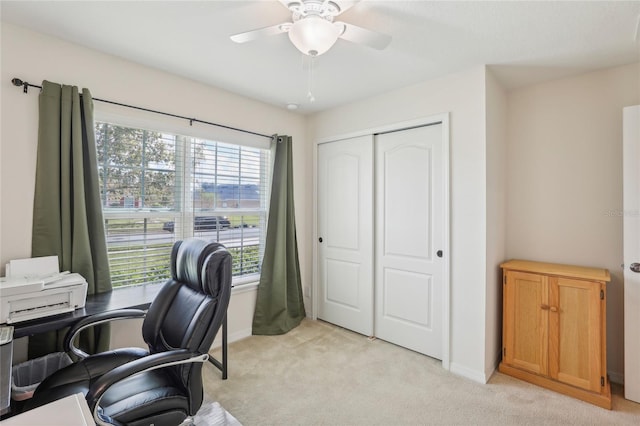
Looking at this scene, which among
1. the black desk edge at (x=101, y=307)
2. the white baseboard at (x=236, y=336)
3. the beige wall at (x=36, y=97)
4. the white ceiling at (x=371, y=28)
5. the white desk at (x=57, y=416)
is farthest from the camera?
the white baseboard at (x=236, y=336)

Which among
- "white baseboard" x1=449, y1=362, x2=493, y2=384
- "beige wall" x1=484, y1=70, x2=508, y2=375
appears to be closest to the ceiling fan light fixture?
"beige wall" x1=484, y1=70, x2=508, y2=375

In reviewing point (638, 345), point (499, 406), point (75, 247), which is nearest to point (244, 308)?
point (75, 247)

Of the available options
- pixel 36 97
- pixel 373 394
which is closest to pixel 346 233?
pixel 373 394

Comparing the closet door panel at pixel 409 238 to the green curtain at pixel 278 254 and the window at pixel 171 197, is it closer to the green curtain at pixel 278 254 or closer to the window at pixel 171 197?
the green curtain at pixel 278 254

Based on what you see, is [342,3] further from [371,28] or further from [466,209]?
[466,209]

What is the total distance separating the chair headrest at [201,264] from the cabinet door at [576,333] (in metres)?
2.33

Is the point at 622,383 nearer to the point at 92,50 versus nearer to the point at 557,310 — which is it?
the point at 557,310

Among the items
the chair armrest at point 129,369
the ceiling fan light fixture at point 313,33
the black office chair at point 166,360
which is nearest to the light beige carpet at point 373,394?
the black office chair at point 166,360

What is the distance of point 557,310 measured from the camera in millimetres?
2275

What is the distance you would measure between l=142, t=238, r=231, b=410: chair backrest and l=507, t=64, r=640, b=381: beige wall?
8.46 feet

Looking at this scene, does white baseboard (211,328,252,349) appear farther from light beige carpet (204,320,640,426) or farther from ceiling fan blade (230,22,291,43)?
ceiling fan blade (230,22,291,43)

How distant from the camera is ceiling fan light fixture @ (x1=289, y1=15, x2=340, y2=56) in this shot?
1429 mm

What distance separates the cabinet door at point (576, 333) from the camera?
84.0 inches

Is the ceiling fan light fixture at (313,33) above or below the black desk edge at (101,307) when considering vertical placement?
above
